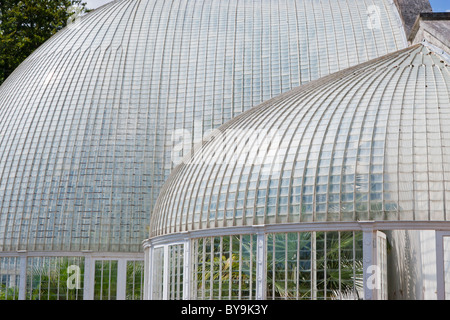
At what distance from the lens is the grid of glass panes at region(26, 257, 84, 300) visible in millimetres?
24906

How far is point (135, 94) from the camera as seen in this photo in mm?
27344

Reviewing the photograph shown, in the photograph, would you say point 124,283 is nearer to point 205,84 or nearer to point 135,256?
point 135,256

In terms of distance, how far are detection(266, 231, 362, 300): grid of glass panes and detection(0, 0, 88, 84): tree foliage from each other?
95.8ft

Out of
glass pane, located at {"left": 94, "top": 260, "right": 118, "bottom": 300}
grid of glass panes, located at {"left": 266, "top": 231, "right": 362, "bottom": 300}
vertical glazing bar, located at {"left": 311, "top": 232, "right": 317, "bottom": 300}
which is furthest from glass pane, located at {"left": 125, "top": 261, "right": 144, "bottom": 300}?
vertical glazing bar, located at {"left": 311, "top": 232, "right": 317, "bottom": 300}

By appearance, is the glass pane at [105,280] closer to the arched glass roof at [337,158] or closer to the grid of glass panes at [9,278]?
the grid of glass panes at [9,278]

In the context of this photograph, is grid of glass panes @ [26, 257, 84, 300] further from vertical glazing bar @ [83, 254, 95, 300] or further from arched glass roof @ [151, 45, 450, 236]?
arched glass roof @ [151, 45, 450, 236]

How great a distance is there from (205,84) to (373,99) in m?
9.37

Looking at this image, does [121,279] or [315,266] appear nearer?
[315,266]

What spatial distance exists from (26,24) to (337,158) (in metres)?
32.3

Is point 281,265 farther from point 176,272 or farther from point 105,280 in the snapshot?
point 105,280

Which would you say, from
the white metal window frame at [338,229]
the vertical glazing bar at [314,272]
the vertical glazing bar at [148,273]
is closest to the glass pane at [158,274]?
the vertical glazing bar at [148,273]

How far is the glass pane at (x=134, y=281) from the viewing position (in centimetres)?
2477

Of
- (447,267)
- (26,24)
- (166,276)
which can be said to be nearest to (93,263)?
(166,276)
